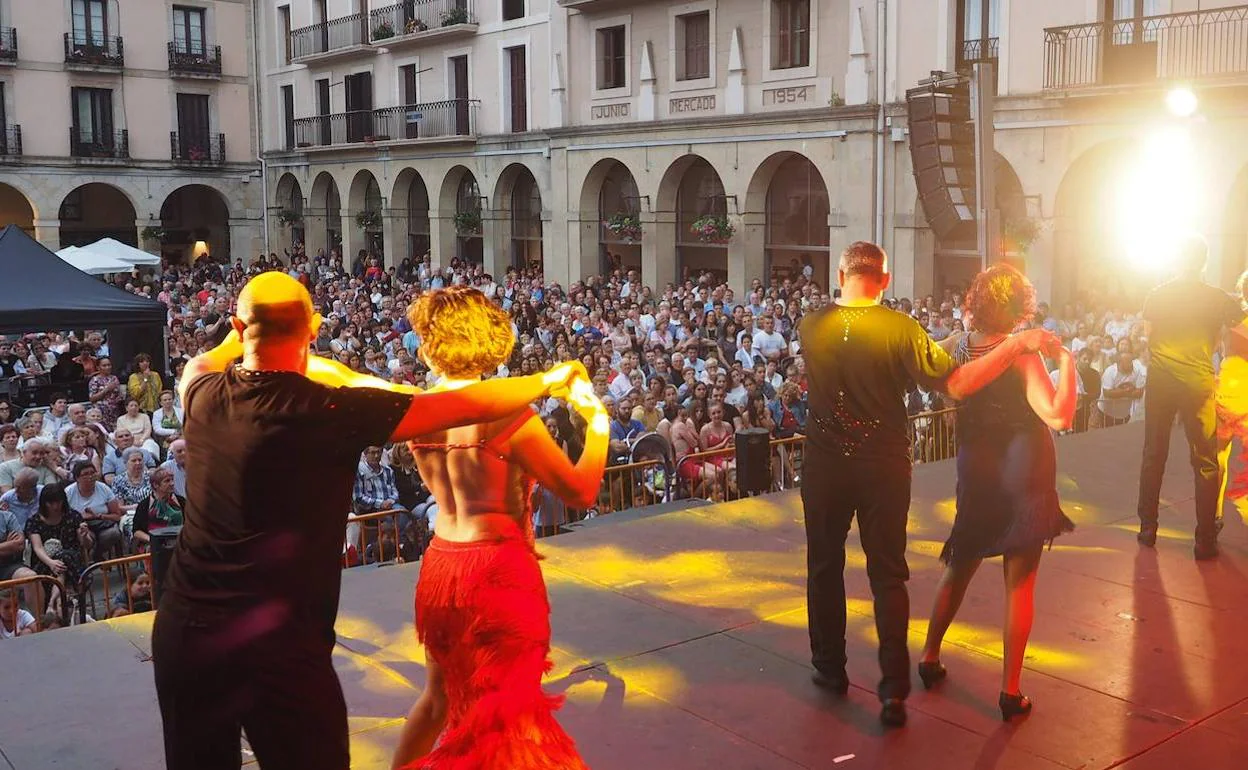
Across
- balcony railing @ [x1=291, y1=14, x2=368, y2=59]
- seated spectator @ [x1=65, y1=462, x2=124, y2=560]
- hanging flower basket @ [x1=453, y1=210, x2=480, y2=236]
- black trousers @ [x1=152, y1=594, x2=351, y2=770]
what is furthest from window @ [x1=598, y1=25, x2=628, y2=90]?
black trousers @ [x1=152, y1=594, x2=351, y2=770]

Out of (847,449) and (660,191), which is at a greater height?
(660,191)

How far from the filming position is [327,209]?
40125 millimetres

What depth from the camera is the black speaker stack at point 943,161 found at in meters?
8.83

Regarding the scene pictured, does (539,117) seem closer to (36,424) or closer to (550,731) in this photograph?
(36,424)

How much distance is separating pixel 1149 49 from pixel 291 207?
30.2m

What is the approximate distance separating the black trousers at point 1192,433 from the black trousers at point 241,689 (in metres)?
5.70

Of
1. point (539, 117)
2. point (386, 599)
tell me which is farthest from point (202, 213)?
point (386, 599)

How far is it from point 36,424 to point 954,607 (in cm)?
880

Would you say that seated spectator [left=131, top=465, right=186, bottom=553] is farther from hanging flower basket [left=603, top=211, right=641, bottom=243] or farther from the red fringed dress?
hanging flower basket [left=603, top=211, right=641, bottom=243]

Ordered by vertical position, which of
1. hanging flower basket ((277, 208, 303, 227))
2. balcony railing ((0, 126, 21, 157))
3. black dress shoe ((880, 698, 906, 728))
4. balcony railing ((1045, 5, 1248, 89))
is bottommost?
black dress shoe ((880, 698, 906, 728))

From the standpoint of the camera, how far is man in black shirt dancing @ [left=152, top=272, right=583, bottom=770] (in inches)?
112

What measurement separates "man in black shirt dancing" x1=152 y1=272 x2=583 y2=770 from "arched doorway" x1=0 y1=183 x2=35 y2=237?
4040 cm

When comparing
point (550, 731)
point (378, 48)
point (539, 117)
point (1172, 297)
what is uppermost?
point (378, 48)

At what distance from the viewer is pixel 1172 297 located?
23.2 feet
